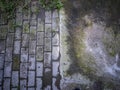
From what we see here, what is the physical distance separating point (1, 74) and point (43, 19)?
165 centimetres

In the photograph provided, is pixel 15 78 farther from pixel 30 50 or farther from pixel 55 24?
pixel 55 24

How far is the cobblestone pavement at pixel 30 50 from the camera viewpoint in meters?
5.58

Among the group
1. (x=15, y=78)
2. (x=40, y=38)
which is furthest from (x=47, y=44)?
(x=15, y=78)

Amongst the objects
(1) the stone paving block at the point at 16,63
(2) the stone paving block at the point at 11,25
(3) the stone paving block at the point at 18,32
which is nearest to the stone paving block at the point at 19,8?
Answer: (2) the stone paving block at the point at 11,25

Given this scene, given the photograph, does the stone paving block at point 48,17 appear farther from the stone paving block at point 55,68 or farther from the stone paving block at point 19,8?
the stone paving block at point 55,68

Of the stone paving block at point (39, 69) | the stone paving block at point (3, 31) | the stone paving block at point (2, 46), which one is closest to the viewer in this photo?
the stone paving block at point (39, 69)

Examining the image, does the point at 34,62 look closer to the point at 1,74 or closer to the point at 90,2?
the point at 1,74

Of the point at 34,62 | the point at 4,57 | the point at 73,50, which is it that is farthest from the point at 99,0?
the point at 4,57

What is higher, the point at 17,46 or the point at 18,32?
the point at 18,32

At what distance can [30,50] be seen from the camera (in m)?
5.80

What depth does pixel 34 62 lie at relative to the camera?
5.70m

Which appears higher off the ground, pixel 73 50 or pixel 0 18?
pixel 0 18

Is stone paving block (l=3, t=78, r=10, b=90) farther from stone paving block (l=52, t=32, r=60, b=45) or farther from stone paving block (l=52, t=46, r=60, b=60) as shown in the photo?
stone paving block (l=52, t=32, r=60, b=45)

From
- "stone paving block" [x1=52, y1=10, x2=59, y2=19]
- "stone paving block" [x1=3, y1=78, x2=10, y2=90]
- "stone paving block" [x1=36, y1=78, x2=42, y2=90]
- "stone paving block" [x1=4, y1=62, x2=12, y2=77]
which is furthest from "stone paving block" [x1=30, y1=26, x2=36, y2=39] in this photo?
"stone paving block" [x1=3, y1=78, x2=10, y2=90]
